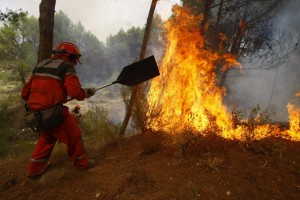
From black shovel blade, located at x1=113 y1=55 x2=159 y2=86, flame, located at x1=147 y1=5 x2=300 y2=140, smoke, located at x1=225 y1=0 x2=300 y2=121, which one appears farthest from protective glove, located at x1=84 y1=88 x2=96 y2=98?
smoke, located at x1=225 y1=0 x2=300 y2=121

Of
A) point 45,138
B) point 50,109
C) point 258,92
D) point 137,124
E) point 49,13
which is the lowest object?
point 258,92

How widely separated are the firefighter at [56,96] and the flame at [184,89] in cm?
214

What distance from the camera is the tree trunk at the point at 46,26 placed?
6.01 meters

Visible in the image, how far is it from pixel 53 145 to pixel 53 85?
1.04 m

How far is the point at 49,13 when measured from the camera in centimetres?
606

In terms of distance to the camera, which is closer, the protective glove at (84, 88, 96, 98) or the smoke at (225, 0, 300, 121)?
the protective glove at (84, 88, 96, 98)

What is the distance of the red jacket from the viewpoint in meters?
3.82

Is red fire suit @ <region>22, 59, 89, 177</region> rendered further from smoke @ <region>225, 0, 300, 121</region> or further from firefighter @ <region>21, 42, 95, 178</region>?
smoke @ <region>225, 0, 300, 121</region>

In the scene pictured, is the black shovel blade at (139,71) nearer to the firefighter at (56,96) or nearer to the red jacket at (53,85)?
the firefighter at (56,96)

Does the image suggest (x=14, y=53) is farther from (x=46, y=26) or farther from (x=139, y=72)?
(x=139, y=72)

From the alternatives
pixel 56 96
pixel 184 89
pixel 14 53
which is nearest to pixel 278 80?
pixel 184 89

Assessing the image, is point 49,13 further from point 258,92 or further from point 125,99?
point 258,92

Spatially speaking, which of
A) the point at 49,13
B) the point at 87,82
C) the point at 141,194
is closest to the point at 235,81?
the point at 49,13

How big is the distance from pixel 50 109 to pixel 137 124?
245 centimetres
